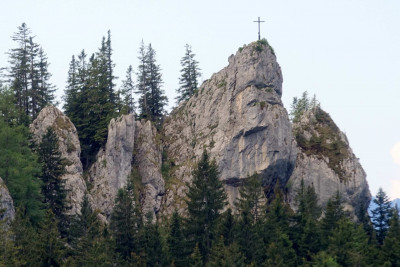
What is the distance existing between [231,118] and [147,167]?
1022cm

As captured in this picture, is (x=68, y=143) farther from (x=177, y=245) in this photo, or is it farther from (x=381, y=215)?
(x=381, y=215)

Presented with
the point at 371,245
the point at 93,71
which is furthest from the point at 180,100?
the point at 371,245

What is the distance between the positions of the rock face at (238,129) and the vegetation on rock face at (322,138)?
4.38 metres

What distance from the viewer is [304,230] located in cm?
7281

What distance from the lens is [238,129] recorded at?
8206cm

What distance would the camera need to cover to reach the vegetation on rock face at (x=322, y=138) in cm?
8544

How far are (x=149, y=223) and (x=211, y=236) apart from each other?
632 centimetres

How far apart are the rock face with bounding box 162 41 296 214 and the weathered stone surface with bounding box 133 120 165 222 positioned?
1.09m

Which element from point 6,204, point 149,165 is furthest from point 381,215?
point 6,204

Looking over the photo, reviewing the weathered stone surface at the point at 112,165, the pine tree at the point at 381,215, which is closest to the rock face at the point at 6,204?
the weathered stone surface at the point at 112,165

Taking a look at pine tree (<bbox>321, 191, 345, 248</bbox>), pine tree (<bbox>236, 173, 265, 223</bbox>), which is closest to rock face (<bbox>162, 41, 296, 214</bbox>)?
pine tree (<bbox>236, 173, 265, 223</bbox>)

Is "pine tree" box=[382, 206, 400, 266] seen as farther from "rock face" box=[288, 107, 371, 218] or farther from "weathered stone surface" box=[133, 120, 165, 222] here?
"weathered stone surface" box=[133, 120, 165, 222]

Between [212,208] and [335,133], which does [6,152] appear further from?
[335,133]

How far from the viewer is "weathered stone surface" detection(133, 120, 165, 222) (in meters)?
80.1
